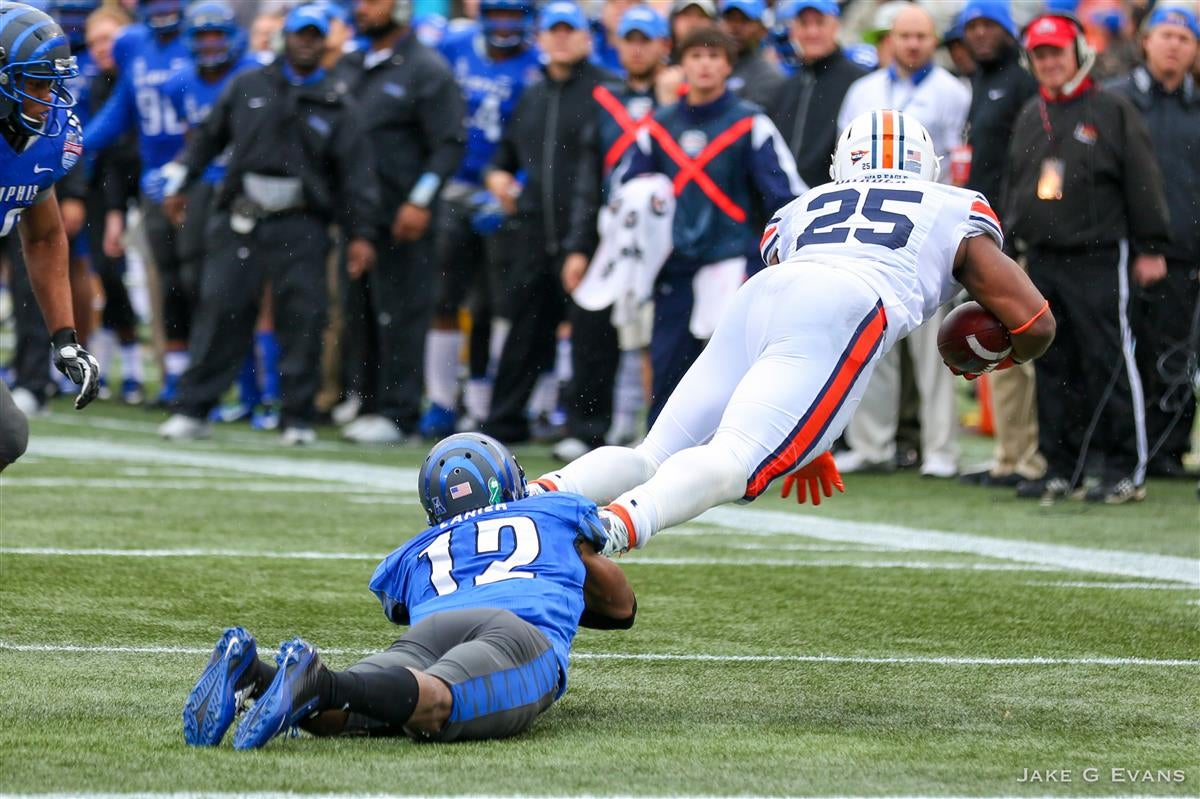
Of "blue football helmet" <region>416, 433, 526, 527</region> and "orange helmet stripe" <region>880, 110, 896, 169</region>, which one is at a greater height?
"orange helmet stripe" <region>880, 110, 896, 169</region>

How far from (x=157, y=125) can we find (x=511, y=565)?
907 cm

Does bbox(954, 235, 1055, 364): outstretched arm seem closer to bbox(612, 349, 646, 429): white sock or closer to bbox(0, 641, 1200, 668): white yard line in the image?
bbox(0, 641, 1200, 668): white yard line

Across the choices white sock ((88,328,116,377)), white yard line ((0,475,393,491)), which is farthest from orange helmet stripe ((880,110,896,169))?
white sock ((88,328,116,377))

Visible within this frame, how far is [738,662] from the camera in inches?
206

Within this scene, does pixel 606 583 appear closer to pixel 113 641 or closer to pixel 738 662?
pixel 738 662

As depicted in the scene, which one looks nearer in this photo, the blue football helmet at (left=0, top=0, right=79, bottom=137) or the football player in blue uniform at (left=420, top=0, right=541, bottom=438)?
the blue football helmet at (left=0, top=0, right=79, bottom=137)

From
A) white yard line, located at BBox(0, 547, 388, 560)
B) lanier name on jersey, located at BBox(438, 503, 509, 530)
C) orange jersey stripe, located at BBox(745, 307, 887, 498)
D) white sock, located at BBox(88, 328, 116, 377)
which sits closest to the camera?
lanier name on jersey, located at BBox(438, 503, 509, 530)

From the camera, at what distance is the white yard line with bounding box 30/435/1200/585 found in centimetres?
732

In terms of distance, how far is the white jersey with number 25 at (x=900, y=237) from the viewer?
5270mm

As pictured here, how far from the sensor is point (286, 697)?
3828 mm

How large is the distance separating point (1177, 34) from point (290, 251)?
194 inches

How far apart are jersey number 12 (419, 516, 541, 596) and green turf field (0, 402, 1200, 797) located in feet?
1.14

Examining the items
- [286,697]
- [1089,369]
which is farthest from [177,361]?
[286,697]

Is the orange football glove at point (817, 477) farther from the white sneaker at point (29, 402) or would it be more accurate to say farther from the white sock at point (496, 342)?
the white sneaker at point (29, 402)
